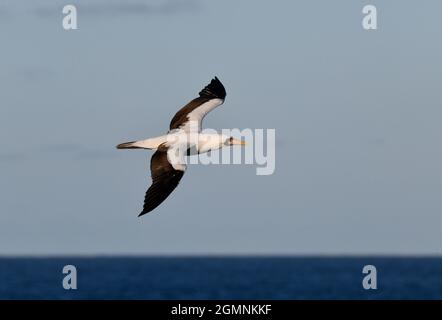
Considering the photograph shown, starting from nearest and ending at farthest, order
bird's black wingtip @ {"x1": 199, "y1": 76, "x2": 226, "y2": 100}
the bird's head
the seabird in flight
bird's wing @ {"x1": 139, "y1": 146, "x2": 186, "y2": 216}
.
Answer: bird's wing @ {"x1": 139, "y1": 146, "x2": 186, "y2": 216}
the seabird in flight
the bird's head
bird's black wingtip @ {"x1": 199, "y1": 76, "x2": 226, "y2": 100}

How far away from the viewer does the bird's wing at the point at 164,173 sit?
100ft

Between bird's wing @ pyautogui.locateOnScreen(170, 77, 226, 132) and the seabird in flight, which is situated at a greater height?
bird's wing @ pyautogui.locateOnScreen(170, 77, 226, 132)

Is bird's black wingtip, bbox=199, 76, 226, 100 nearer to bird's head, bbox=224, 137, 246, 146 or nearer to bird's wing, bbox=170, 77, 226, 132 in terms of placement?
bird's wing, bbox=170, 77, 226, 132

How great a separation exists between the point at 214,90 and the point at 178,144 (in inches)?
189

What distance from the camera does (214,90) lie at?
36.8 meters

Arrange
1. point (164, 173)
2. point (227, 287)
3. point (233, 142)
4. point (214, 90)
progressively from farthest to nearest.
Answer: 1. point (227, 287)
2. point (214, 90)
3. point (233, 142)
4. point (164, 173)

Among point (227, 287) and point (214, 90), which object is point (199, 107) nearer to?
point (214, 90)

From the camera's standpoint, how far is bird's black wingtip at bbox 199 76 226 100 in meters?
36.5

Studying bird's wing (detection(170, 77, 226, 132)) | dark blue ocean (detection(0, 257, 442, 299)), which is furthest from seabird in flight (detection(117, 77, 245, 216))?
dark blue ocean (detection(0, 257, 442, 299))

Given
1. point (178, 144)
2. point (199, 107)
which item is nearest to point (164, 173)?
point (178, 144)

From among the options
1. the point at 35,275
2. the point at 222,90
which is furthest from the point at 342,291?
the point at 222,90

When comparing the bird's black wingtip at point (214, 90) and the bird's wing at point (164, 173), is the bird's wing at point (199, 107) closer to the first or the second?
the bird's black wingtip at point (214, 90)

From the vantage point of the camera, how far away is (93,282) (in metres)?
139
